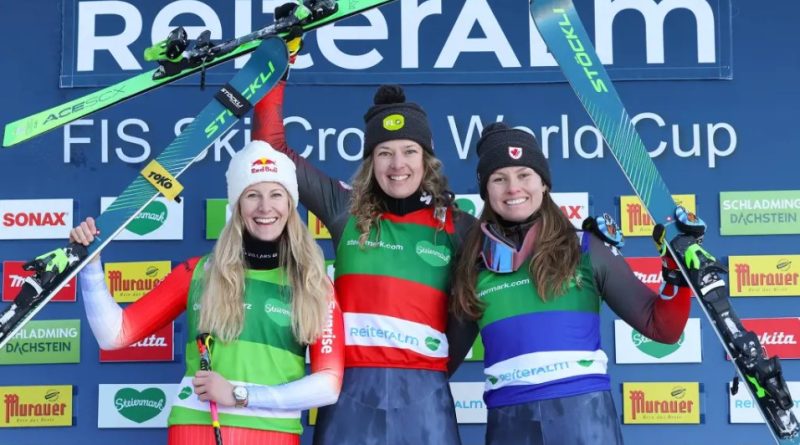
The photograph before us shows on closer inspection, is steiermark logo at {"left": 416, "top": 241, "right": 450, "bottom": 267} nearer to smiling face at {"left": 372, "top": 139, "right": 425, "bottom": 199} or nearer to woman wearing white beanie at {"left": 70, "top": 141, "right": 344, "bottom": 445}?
smiling face at {"left": 372, "top": 139, "right": 425, "bottom": 199}

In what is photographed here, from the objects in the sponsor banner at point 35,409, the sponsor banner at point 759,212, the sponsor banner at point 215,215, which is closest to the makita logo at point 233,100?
the sponsor banner at point 215,215

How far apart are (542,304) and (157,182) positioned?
1328 mm

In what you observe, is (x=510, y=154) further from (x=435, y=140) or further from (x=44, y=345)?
(x=44, y=345)

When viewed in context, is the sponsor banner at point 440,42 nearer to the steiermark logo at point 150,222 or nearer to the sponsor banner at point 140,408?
the steiermark logo at point 150,222

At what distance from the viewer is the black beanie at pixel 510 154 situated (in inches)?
128

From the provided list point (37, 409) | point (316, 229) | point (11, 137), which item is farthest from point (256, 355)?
point (37, 409)

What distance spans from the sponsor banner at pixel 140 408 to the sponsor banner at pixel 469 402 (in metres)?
1.24

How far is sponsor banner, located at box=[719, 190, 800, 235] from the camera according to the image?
4.41 m

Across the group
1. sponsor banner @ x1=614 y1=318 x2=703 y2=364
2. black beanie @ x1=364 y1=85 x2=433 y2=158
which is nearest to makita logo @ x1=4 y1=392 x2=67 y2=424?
black beanie @ x1=364 y1=85 x2=433 y2=158

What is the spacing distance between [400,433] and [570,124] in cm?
189

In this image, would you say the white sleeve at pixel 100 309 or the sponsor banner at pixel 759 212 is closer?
the white sleeve at pixel 100 309

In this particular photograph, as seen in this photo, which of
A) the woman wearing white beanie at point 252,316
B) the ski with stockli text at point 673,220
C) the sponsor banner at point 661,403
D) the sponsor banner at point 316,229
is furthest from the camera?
the sponsor banner at point 316,229

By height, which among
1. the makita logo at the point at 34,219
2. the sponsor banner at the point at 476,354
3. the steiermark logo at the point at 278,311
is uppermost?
the makita logo at the point at 34,219

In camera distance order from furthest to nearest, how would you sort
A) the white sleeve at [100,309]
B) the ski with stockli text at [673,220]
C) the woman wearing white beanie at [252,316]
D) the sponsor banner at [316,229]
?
the sponsor banner at [316,229] → the white sleeve at [100,309] → the woman wearing white beanie at [252,316] → the ski with stockli text at [673,220]
